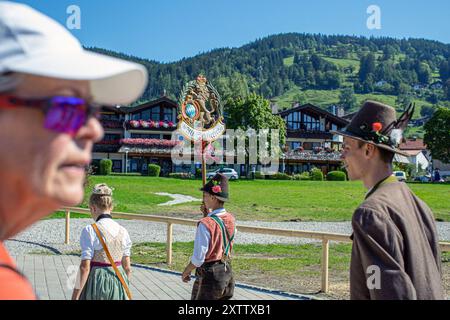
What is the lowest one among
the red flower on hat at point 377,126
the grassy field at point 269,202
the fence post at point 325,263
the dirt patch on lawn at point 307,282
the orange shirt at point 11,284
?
the grassy field at point 269,202

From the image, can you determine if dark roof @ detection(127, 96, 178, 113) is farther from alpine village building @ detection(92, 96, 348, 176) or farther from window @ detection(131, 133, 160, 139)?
window @ detection(131, 133, 160, 139)

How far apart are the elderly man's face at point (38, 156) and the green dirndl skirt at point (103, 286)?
3.93m

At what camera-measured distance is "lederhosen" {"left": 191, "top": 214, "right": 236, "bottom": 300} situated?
5.73 m

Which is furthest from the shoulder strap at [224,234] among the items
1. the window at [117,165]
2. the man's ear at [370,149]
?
the window at [117,165]

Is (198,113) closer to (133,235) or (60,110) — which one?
(133,235)

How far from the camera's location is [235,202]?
32.2 metres

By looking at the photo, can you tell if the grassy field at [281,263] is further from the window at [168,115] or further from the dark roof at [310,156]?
the window at [168,115]

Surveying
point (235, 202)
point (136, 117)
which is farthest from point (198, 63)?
point (235, 202)

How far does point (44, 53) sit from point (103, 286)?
411cm

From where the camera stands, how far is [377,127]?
11.1ft

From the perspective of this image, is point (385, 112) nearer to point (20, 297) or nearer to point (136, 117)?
point (20, 297)

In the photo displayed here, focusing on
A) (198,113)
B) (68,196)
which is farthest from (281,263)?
(68,196)

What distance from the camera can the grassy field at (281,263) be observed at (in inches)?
397

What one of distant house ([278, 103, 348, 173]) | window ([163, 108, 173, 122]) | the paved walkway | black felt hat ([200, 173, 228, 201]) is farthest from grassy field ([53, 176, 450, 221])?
distant house ([278, 103, 348, 173])
